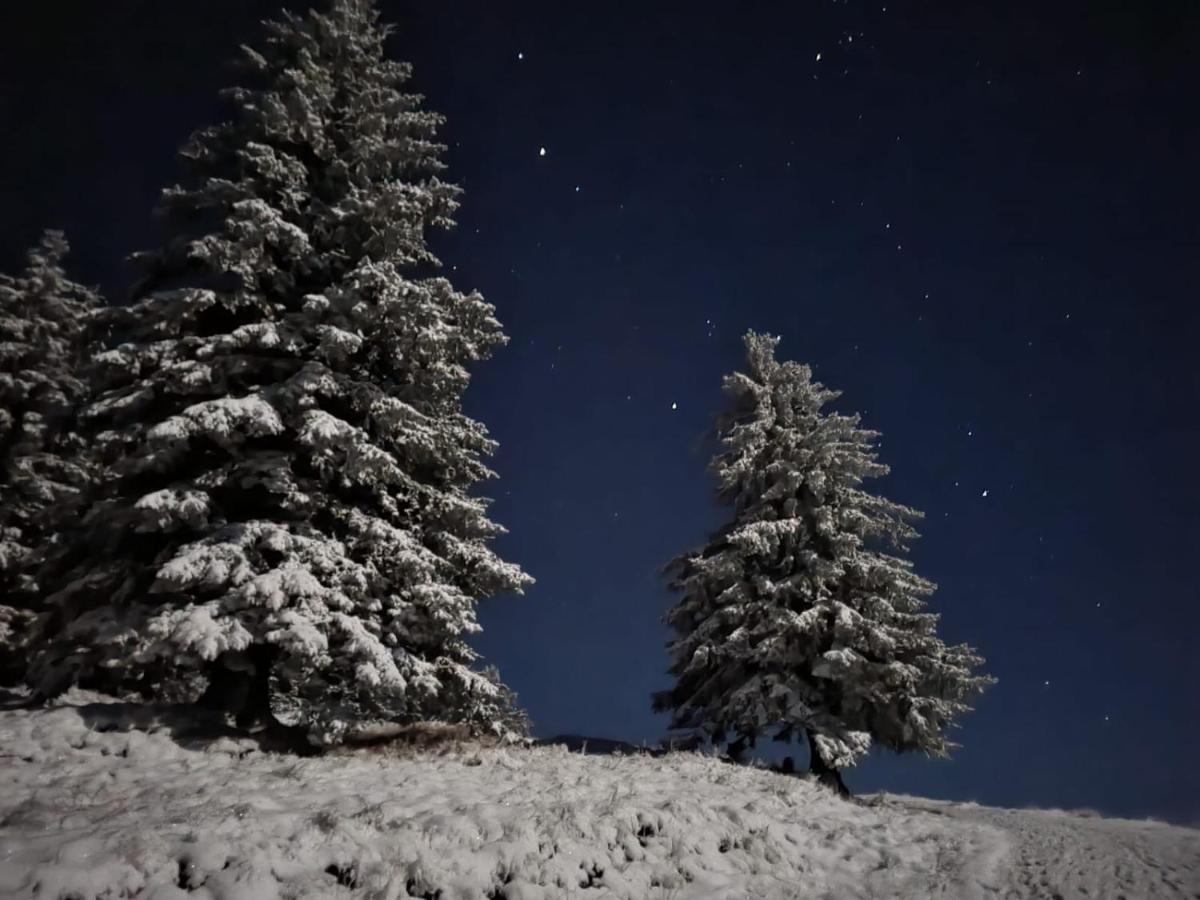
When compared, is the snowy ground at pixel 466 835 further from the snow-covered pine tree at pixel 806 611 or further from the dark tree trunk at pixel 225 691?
the snow-covered pine tree at pixel 806 611

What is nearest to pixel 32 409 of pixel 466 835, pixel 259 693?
pixel 259 693

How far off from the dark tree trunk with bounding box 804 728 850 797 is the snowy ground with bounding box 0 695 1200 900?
363 cm

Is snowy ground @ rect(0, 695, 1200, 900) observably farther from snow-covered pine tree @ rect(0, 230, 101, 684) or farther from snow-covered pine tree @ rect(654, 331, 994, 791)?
snow-covered pine tree @ rect(0, 230, 101, 684)

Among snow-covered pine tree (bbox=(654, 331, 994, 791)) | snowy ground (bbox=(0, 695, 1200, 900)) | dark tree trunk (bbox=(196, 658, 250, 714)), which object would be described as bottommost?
snowy ground (bbox=(0, 695, 1200, 900))

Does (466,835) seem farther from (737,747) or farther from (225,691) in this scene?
(737,747)

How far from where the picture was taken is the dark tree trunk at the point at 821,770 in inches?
568

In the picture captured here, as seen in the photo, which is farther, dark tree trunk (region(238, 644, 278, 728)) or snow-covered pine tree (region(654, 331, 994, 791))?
snow-covered pine tree (region(654, 331, 994, 791))

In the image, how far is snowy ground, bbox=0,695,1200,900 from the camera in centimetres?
527

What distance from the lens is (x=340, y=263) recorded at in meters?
12.7

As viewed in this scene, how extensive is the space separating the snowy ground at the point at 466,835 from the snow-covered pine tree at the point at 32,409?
9.93m

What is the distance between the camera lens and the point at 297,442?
445 inches

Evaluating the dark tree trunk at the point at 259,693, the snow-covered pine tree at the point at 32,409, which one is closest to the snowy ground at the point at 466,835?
the dark tree trunk at the point at 259,693

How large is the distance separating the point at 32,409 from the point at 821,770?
22487mm

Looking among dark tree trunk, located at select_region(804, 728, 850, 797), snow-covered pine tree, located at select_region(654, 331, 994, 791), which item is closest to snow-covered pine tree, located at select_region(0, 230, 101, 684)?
snow-covered pine tree, located at select_region(654, 331, 994, 791)
